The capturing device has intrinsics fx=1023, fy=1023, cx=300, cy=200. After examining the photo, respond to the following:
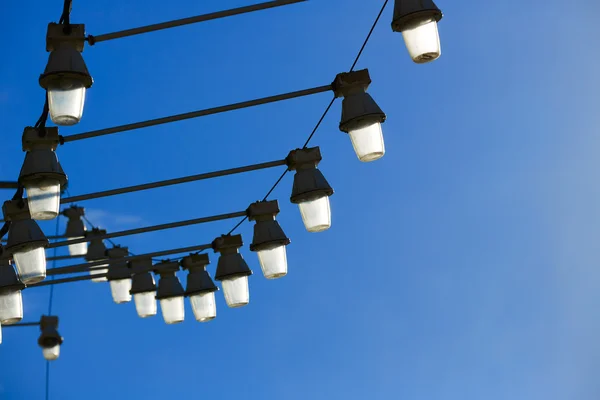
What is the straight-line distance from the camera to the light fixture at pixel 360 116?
219 inches

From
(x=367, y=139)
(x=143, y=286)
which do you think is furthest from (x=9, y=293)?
(x=367, y=139)

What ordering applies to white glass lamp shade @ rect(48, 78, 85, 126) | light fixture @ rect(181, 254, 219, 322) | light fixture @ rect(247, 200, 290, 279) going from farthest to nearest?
light fixture @ rect(181, 254, 219, 322), light fixture @ rect(247, 200, 290, 279), white glass lamp shade @ rect(48, 78, 85, 126)

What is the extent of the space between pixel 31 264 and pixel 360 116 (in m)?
2.20

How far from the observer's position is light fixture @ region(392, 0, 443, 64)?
4774mm

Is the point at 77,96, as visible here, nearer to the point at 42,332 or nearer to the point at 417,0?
the point at 417,0

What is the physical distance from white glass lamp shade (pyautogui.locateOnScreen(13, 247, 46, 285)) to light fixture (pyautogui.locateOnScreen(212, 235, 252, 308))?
4.56 feet

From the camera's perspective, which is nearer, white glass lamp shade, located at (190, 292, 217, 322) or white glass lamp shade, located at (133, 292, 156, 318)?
white glass lamp shade, located at (190, 292, 217, 322)

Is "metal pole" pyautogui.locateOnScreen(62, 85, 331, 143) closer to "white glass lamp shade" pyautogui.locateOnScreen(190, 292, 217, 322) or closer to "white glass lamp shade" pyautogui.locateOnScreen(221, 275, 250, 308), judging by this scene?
"white glass lamp shade" pyautogui.locateOnScreen(221, 275, 250, 308)

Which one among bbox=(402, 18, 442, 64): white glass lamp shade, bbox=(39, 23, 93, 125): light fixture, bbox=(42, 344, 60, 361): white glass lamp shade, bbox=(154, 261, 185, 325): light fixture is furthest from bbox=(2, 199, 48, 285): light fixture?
bbox=(42, 344, 60, 361): white glass lamp shade

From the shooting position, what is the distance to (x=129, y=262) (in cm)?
855

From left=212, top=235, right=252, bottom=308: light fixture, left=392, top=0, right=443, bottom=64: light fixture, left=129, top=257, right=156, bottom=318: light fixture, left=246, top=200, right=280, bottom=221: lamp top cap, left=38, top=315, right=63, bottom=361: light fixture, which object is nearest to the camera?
left=392, top=0, right=443, bottom=64: light fixture

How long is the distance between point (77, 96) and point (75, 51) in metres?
0.22

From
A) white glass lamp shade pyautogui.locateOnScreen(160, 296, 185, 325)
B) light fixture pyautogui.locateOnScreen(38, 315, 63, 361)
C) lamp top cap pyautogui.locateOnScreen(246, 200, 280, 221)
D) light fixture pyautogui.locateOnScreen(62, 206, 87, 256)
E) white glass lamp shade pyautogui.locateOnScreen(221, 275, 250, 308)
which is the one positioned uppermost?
light fixture pyautogui.locateOnScreen(62, 206, 87, 256)

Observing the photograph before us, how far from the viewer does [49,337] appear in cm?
1182
